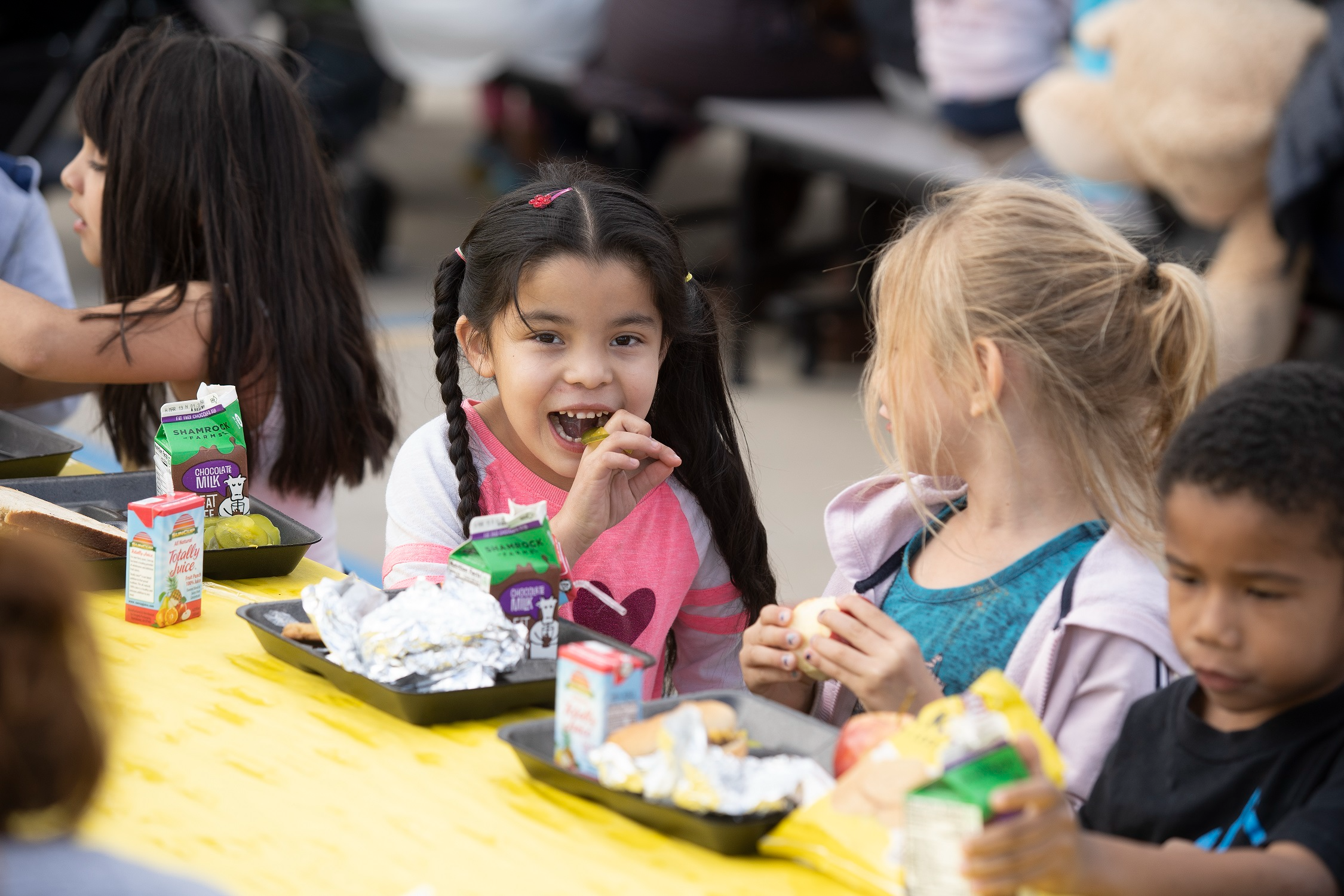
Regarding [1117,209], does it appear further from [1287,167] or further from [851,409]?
[851,409]

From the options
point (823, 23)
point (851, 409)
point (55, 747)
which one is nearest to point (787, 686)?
point (55, 747)

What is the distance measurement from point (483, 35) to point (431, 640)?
199 inches

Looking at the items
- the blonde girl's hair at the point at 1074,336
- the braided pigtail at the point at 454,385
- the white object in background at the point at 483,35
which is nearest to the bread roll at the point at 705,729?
the blonde girl's hair at the point at 1074,336

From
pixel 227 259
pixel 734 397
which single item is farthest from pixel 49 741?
pixel 734 397

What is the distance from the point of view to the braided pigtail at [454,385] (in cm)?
204

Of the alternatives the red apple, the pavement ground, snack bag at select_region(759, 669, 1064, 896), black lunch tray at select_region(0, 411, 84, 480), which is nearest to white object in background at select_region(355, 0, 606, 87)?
the pavement ground

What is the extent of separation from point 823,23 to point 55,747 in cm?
512

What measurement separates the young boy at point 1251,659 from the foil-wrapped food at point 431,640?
2.13ft

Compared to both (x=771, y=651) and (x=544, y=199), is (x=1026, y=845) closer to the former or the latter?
(x=771, y=651)

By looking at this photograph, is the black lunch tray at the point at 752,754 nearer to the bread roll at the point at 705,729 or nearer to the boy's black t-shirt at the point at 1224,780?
the bread roll at the point at 705,729

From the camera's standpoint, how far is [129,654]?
1718 millimetres

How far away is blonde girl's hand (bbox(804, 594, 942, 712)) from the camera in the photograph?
1.52 m

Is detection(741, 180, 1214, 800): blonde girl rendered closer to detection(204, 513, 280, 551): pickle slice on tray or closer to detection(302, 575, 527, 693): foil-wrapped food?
detection(302, 575, 527, 693): foil-wrapped food

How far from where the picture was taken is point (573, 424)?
206 centimetres
